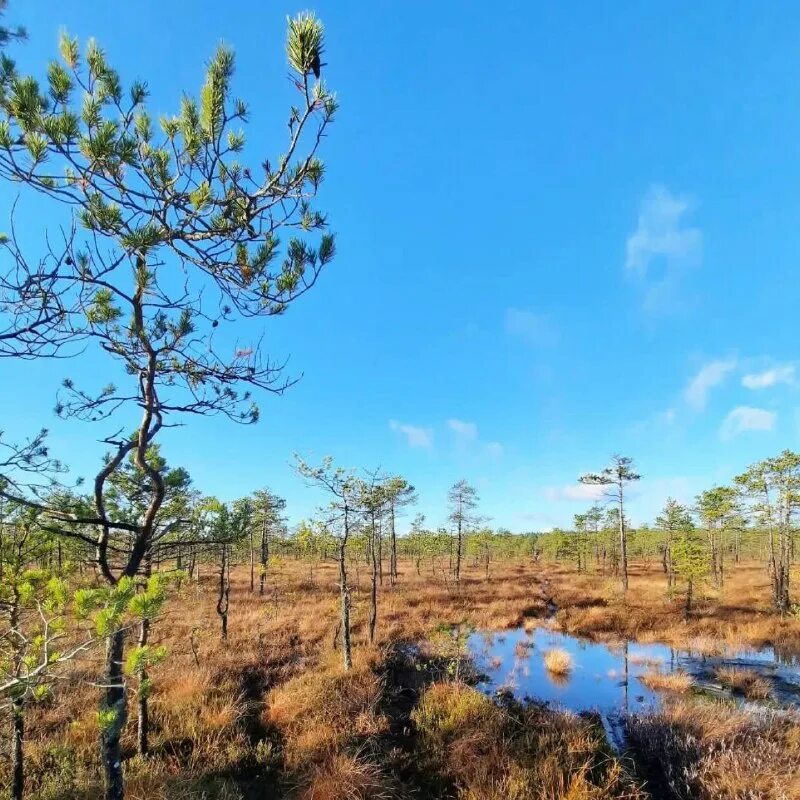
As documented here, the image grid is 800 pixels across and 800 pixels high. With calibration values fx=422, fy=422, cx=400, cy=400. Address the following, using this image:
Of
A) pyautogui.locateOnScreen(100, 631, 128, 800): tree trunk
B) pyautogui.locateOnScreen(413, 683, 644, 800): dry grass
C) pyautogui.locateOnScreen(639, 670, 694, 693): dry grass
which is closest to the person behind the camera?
pyautogui.locateOnScreen(100, 631, 128, 800): tree trunk

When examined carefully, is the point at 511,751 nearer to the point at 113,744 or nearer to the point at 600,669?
the point at 113,744

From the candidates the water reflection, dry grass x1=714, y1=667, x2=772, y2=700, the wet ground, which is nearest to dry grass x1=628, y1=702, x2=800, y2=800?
the wet ground

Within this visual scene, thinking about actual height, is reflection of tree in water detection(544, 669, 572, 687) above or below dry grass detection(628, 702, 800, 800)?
below

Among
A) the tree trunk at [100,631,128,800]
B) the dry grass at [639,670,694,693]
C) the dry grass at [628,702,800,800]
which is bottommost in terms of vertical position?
the dry grass at [639,670,694,693]

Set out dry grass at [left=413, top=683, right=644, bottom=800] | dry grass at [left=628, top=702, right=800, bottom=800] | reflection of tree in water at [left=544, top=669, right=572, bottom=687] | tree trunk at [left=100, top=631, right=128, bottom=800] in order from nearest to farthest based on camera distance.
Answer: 1. tree trunk at [left=100, top=631, right=128, bottom=800]
2. dry grass at [left=413, top=683, right=644, bottom=800]
3. dry grass at [left=628, top=702, right=800, bottom=800]
4. reflection of tree in water at [left=544, top=669, right=572, bottom=687]

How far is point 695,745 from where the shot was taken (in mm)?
8102

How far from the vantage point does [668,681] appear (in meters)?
12.8

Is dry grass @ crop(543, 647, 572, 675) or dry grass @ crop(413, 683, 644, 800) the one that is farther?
dry grass @ crop(543, 647, 572, 675)

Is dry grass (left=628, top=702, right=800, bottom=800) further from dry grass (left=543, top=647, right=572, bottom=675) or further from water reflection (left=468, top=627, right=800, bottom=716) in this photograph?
dry grass (left=543, top=647, right=572, bottom=675)

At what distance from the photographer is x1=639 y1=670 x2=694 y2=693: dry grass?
1255 cm

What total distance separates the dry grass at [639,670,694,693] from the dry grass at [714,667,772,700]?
3.22 ft

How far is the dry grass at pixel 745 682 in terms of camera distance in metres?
12.1

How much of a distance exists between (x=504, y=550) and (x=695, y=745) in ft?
205

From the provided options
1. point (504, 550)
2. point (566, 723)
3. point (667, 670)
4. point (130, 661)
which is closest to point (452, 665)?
point (566, 723)
